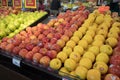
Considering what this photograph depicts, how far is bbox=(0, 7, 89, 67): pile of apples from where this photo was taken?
88.5 inches

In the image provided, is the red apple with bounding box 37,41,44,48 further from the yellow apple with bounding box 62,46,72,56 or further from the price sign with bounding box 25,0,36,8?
the price sign with bounding box 25,0,36,8

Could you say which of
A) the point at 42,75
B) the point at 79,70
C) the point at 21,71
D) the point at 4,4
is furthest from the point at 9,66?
the point at 4,4

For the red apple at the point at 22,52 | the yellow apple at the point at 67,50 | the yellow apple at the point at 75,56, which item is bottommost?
Answer: the red apple at the point at 22,52

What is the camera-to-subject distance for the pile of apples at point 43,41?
225 centimetres

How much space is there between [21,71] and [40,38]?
554mm

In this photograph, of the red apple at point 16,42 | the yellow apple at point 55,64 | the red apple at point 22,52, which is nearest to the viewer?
the yellow apple at point 55,64

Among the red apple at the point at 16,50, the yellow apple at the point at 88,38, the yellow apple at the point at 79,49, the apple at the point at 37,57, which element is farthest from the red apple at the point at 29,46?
the yellow apple at the point at 88,38

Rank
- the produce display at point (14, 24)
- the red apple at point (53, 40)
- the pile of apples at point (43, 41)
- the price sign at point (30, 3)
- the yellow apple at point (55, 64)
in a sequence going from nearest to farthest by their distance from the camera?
the yellow apple at point (55, 64), the pile of apples at point (43, 41), the red apple at point (53, 40), the produce display at point (14, 24), the price sign at point (30, 3)

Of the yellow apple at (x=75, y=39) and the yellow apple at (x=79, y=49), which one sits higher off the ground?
the yellow apple at (x=75, y=39)

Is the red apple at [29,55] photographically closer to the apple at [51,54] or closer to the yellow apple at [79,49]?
the apple at [51,54]

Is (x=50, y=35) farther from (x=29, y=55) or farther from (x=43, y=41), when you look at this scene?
(x=29, y=55)

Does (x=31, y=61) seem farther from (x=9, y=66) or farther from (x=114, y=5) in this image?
(x=114, y=5)

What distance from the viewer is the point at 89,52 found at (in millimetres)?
2066

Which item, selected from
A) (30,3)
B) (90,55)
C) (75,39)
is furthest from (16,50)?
(30,3)
